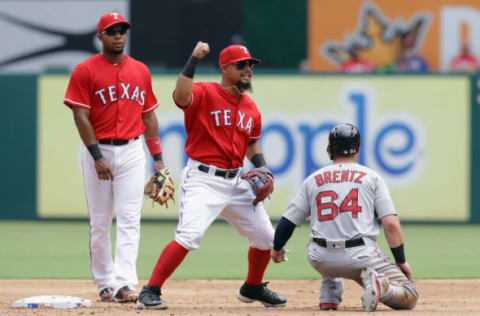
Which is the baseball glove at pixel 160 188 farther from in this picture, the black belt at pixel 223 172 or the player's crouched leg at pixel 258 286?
the player's crouched leg at pixel 258 286

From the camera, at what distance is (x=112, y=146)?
740 centimetres

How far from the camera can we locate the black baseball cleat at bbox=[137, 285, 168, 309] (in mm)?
6777

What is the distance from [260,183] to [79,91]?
1.39 m

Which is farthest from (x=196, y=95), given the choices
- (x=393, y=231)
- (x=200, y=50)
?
(x=393, y=231)

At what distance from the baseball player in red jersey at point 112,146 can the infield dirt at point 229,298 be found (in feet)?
0.90

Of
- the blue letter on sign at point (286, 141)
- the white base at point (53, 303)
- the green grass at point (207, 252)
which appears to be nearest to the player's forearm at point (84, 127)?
the white base at point (53, 303)

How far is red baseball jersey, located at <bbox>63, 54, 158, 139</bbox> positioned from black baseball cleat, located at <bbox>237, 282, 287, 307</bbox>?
135 cm

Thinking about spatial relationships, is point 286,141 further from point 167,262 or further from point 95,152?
point 167,262

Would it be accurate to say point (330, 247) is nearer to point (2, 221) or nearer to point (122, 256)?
point (122, 256)

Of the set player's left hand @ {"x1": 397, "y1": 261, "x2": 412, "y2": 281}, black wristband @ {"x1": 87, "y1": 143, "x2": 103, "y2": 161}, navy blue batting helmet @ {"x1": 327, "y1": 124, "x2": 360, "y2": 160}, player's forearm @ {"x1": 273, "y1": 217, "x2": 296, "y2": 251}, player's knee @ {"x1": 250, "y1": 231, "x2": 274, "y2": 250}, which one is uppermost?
navy blue batting helmet @ {"x1": 327, "y1": 124, "x2": 360, "y2": 160}

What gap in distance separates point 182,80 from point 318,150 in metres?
7.10

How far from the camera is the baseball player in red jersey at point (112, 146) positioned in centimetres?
728

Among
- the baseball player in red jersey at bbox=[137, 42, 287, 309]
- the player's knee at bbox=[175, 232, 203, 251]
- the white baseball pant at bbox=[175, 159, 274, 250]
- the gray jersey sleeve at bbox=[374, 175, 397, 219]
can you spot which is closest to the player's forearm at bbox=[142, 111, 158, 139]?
the baseball player in red jersey at bbox=[137, 42, 287, 309]

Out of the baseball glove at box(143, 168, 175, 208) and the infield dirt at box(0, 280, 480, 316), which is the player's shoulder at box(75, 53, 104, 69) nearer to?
the baseball glove at box(143, 168, 175, 208)
